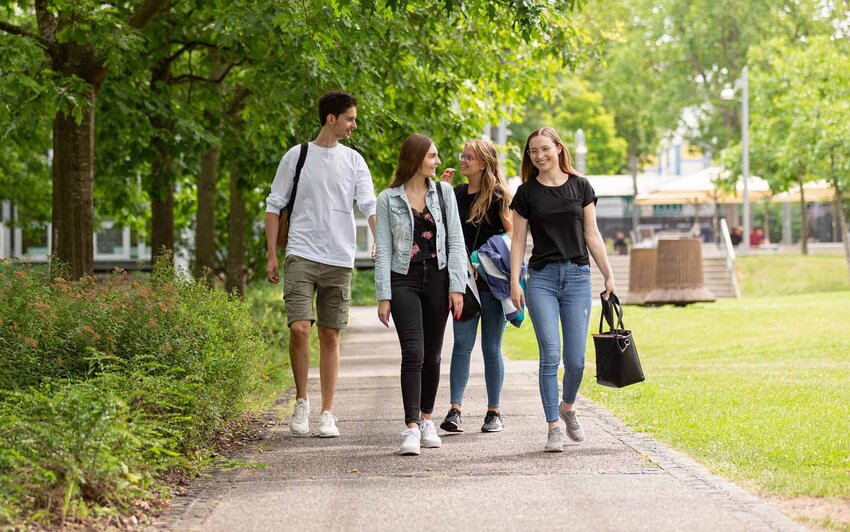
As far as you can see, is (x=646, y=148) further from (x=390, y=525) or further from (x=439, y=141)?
(x=390, y=525)

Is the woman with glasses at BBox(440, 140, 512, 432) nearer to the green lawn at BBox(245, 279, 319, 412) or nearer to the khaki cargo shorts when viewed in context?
the khaki cargo shorts

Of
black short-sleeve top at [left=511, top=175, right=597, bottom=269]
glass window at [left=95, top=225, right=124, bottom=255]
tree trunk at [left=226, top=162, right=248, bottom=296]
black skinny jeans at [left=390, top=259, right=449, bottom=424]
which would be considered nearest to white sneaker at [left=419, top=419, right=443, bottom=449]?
black skinny jeans at [left=390, top=259, right=449, bottom=424]

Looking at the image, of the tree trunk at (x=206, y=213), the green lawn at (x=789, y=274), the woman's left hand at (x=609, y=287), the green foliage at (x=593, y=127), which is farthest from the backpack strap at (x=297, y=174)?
the green foliage at (x=593, y=127)

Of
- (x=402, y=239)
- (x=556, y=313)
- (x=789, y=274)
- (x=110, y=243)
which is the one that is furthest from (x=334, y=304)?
(x=110, y=243)

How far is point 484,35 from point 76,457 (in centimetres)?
1237

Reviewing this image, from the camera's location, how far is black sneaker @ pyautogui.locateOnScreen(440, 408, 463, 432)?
882cm

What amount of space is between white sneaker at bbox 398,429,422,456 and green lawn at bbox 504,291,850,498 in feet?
4.94

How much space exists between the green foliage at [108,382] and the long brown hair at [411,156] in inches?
57.4

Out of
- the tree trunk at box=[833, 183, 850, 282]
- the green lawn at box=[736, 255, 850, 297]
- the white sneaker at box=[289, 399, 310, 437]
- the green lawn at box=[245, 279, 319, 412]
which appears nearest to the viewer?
the white sneaker at box=[289, 399, 310, 437]

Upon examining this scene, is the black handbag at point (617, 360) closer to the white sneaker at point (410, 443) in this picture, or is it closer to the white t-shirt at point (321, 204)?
the white sneaker at point (410, 443)

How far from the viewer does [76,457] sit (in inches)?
227

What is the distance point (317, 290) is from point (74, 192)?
4930mm

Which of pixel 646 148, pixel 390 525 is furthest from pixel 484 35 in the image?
pixel 646 148

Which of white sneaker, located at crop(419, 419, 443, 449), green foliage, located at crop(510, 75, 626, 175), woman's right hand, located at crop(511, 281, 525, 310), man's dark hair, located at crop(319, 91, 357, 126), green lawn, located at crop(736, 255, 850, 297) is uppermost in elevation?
green foliage, located at crop(510, 75, 626, 175)
